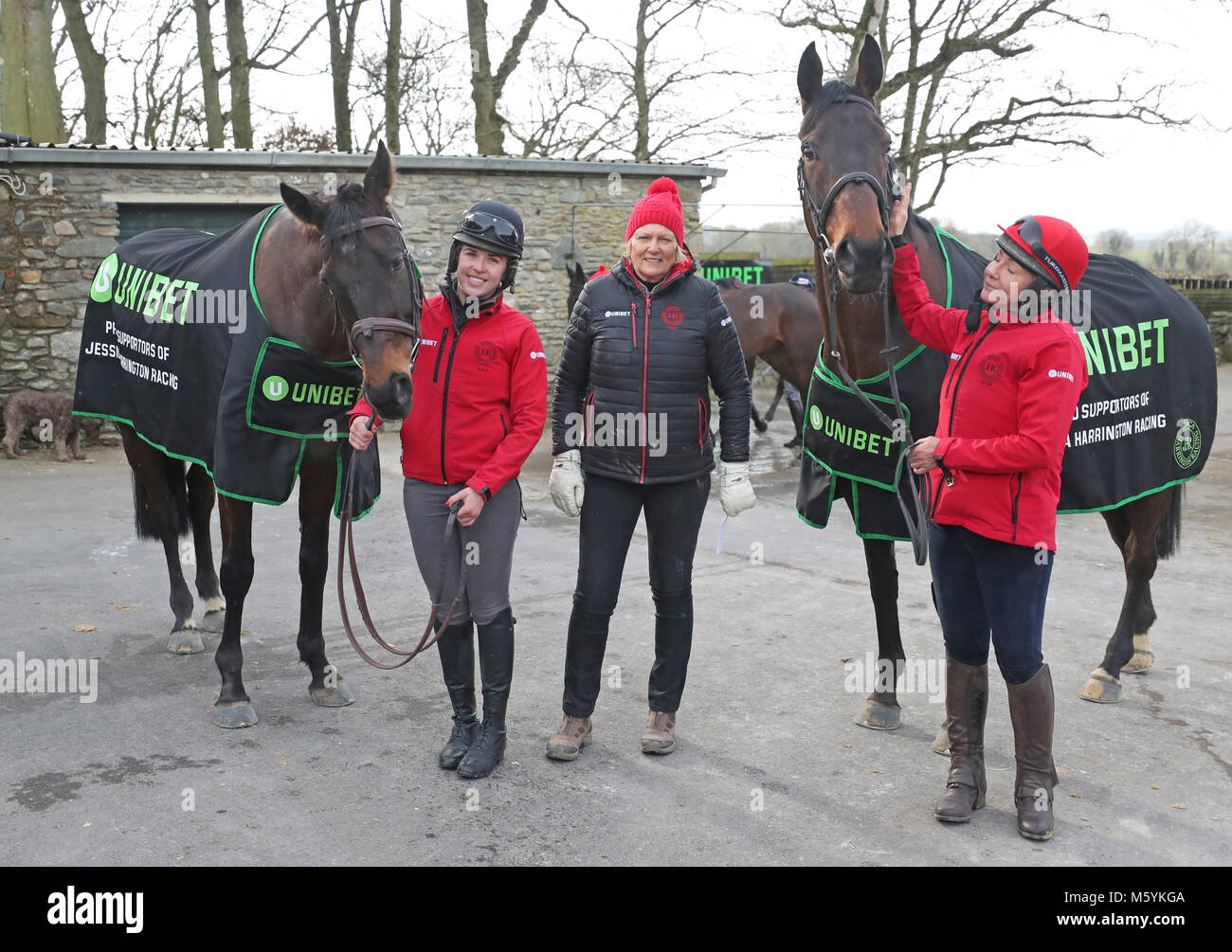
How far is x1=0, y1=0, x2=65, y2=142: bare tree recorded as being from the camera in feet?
42.0

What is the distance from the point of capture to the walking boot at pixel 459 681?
11.7ft

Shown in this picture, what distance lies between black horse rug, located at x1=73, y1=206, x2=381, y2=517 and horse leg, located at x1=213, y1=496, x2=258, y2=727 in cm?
16

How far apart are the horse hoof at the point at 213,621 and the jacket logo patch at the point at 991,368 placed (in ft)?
12.7

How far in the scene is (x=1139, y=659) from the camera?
4664mm

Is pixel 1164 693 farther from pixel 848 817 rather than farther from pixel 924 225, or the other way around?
pixel 924 225

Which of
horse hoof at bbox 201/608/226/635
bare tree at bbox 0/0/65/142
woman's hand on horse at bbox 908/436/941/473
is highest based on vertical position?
bare tree at bbox 0/0/65/142

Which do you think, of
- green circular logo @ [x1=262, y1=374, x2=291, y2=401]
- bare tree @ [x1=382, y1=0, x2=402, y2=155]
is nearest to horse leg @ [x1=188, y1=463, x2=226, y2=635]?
green circular logo @ [x1=262, y1=374, x2=291, y2=401]

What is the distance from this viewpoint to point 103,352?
5215 mm

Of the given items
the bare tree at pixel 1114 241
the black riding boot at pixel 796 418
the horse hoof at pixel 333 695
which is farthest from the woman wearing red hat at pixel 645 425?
the bare tree at pixel 1114 241

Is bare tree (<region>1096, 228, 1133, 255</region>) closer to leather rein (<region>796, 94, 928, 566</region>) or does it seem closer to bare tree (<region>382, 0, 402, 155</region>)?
bare tree (<region>382, 0, 402, 155</region>)

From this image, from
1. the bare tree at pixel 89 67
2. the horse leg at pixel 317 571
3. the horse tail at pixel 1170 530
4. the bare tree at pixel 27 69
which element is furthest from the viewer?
the bare tree at pixel 89 67

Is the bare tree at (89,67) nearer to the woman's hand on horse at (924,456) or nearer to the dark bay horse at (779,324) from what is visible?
the dark bay horse at (779,324)

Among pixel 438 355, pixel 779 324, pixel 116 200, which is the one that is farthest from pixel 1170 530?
pixel 116 200
